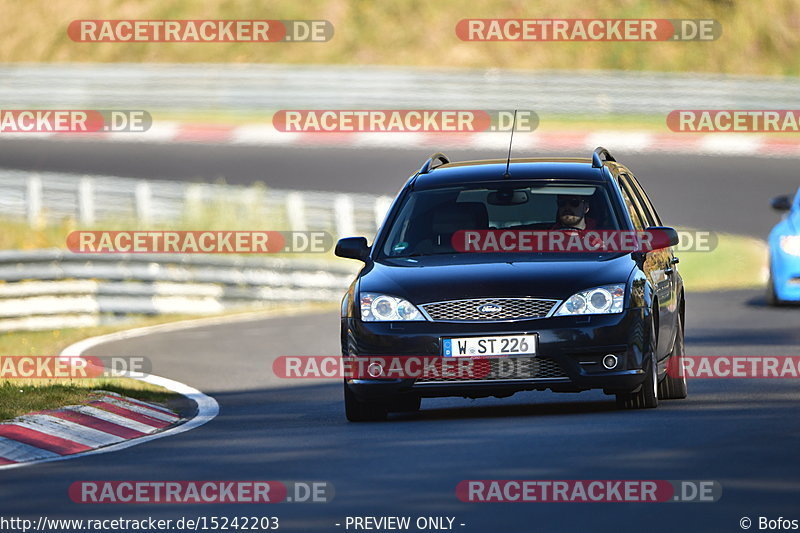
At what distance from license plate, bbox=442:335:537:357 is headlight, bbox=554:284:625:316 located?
26 cm

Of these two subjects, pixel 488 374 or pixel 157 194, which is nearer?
pixel 488 374

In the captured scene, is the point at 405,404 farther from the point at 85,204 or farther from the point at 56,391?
the point at 85,204

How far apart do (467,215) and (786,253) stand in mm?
8217

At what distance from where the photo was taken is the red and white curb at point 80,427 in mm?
10703

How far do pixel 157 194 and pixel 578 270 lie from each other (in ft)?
67.1

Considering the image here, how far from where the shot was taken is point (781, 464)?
8.73 m

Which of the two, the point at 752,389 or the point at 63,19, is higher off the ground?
the point at 63,19

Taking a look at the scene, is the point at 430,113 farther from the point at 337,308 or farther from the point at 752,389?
the point at 752,389

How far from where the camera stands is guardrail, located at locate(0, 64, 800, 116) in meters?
38.3

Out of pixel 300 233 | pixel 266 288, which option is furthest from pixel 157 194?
pixel 266 288
